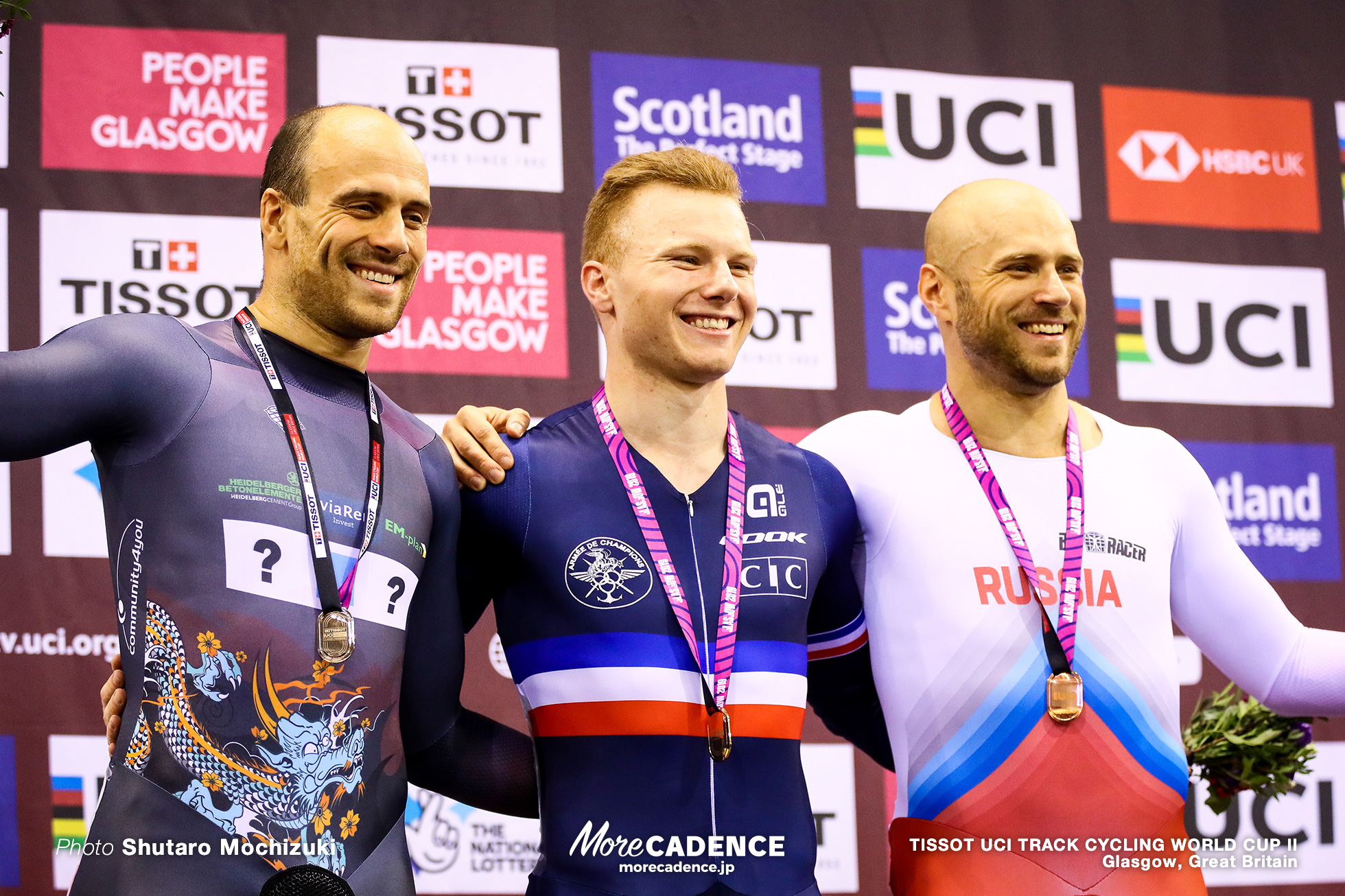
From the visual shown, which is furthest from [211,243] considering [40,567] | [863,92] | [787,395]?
[863,92]

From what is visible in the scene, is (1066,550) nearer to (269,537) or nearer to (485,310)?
(269,537)

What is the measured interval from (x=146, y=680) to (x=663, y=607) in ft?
2.61

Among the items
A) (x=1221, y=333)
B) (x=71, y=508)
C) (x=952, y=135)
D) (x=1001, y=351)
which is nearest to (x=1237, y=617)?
(x=1001, y=351)

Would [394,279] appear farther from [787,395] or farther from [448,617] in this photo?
[787,395]

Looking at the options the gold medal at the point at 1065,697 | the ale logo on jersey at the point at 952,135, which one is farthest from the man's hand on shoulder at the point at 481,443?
the ale logo on jersey at the point at 952,135

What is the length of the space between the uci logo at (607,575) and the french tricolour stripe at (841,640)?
485mm

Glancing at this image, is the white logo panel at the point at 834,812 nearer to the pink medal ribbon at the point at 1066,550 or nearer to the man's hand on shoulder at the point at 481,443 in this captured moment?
the pink medal ribbon at the point at 1066,550

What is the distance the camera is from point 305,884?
5.78 feet

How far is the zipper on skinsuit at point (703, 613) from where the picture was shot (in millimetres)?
2062

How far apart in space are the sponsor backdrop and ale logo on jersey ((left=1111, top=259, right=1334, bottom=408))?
0.01 m

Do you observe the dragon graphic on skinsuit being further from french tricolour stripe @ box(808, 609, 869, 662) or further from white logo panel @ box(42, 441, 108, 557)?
white logo panel @ box(42, 441, 108, 557)

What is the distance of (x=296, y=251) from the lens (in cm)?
206

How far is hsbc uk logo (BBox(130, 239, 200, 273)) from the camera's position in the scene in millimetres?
3645

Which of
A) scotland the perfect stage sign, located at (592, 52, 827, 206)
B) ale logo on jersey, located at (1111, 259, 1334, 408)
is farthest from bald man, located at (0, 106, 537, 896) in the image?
ale logo on jersey, located at (1111, 259, 1334, 408)
